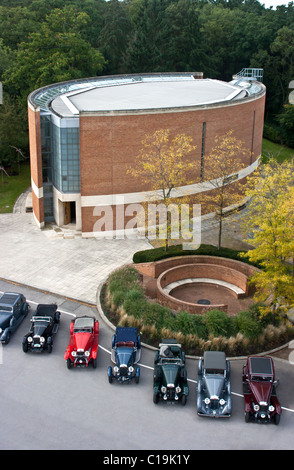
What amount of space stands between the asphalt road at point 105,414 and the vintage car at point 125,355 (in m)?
0.42

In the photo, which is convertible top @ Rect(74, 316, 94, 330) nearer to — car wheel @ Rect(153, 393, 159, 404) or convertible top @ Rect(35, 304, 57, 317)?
convertible top @ Rect(35, 304, 57, 317)

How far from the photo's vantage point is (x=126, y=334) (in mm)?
24469

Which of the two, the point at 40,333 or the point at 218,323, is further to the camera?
the point at 218,323

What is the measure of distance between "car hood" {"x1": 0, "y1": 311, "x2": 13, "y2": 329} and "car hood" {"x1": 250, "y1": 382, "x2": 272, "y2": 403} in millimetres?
11800

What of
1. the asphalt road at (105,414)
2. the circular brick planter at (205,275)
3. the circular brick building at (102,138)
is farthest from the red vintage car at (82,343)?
the circular brick building at (102,138)

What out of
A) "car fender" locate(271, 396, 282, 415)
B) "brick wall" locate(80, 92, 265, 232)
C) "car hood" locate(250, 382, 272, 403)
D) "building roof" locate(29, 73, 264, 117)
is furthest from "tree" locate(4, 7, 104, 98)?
"car fender" locate(271, 396, 282, 415)

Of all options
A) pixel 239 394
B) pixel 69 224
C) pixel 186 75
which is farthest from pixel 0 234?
pixel 186 75

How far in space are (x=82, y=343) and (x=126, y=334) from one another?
2023 millimetres

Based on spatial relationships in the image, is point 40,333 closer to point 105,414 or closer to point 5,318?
point 5,318

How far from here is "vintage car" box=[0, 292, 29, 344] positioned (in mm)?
25422

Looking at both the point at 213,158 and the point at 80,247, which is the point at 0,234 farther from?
the point at 213,158

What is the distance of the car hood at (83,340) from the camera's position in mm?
23734

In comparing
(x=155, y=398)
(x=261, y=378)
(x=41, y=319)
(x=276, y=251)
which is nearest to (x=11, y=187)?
(x=41, y=319)

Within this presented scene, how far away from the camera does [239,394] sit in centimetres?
2223
